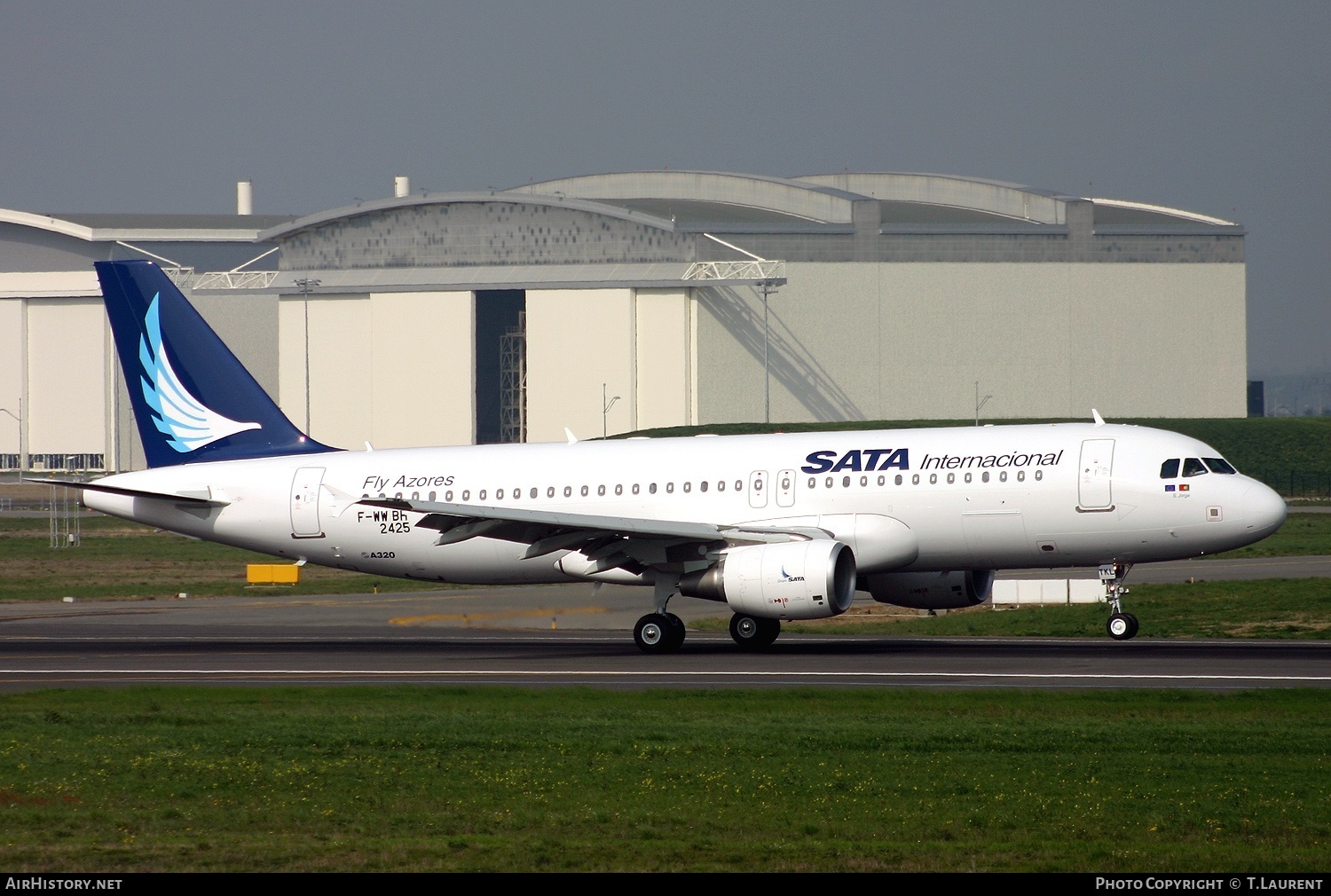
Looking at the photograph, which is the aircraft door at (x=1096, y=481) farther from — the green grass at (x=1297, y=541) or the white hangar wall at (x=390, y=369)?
the white hangar wall at (x=390, y=369)

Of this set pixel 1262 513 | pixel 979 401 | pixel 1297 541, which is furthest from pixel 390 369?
pixel 1262 513

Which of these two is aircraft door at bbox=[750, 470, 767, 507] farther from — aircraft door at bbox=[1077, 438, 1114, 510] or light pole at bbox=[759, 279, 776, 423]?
light pole at bbox=[759, 279, 776, 423]

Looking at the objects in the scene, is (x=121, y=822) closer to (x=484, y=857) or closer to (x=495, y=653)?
(x=484, y=857)

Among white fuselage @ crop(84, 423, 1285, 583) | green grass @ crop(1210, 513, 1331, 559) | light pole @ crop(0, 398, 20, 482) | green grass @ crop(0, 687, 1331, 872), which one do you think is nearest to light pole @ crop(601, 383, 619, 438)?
green grass @ crop(1210, 513, 1331, 559)

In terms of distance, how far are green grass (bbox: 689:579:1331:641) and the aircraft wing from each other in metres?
6.88

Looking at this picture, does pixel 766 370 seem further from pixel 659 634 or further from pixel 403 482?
pixel 659 634

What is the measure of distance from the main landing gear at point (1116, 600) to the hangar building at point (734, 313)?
215 ft

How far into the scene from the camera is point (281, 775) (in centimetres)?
1691

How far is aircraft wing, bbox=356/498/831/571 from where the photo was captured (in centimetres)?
3067

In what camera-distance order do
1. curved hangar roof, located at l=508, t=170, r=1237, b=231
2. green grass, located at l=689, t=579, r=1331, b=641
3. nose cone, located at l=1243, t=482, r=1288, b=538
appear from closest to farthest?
nose cone, located at l=1243, t=482, r=1288, b=538 < green grass, located at l=689, t=579, r=1331, b=641 < curved hangar roof, located at l=508, t=170, r=1237, b=231

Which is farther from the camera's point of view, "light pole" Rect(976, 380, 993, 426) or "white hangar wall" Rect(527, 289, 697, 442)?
"light pole" Rect(976, 380, 993, 426)

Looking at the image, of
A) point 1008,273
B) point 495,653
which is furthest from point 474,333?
point 495,653

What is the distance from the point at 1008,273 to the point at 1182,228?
1411cm

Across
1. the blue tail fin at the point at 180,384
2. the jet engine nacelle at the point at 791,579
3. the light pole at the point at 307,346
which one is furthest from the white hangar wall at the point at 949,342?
the jet engine nacelle at the point at 791,579
